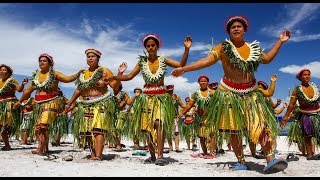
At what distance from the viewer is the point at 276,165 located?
4117mm

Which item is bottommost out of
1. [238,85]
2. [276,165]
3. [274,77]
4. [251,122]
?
[276,165]

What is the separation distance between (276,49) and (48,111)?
408cm

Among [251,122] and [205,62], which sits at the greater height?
[205,62]

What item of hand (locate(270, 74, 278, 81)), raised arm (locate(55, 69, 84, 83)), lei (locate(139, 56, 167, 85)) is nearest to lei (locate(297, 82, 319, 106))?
hand (locate(270, 74, 278, 81))

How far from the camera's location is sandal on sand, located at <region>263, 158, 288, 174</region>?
4.09 meters

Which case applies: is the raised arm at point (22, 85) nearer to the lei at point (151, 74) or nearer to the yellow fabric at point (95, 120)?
the yellow fabric at point (95, 120)

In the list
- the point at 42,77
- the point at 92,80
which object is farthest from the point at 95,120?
the point at 42,77

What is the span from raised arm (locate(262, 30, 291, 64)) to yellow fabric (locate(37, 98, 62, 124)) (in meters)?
3.88

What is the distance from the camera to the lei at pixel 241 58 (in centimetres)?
451

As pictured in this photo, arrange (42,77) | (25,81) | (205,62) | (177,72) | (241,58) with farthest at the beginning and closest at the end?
(25,81) < (42,77) < (205,62) < (241,58) < (177,72)

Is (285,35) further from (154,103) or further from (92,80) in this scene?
(92,80)

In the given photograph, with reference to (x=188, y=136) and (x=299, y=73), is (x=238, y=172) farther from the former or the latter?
(x=188, y=136)

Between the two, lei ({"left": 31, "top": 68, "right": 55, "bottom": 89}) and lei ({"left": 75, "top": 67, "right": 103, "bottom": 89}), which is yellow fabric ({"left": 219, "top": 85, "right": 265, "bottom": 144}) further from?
lei ({"left": 31, "top": 68, "right": 55, "bottom": 89})

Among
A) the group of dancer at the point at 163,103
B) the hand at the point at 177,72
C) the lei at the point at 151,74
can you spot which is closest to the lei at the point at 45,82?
the group of dancer at the point at 163,103
